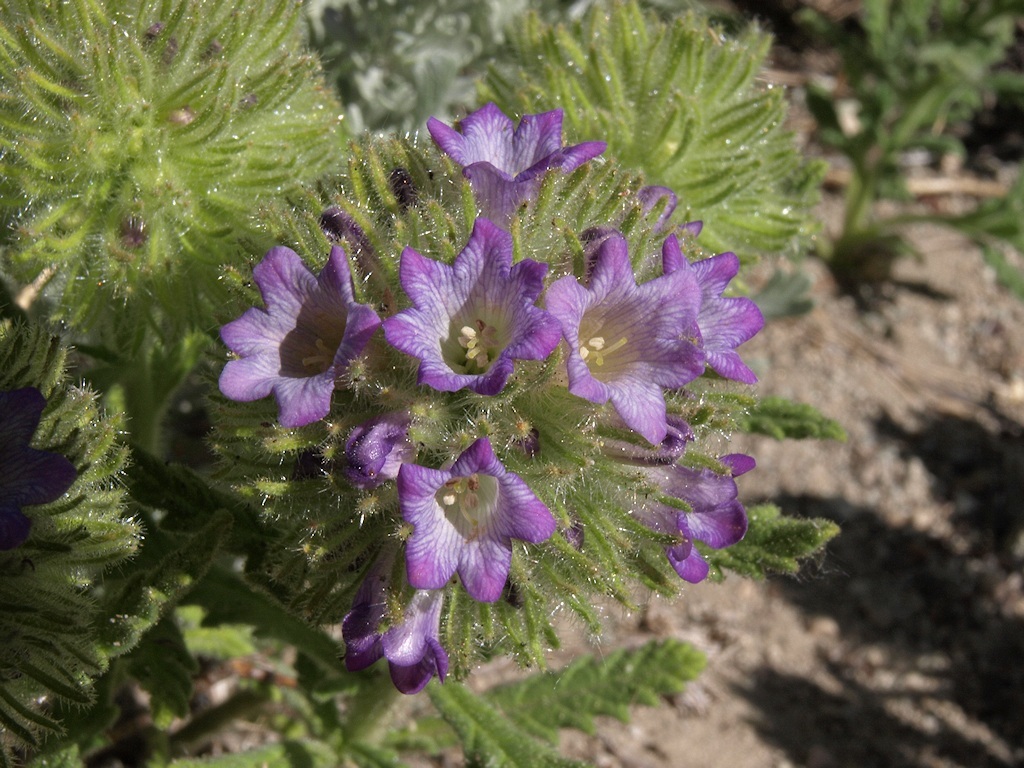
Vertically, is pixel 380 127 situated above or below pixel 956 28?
above

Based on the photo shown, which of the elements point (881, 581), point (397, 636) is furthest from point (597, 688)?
point (881, 581)

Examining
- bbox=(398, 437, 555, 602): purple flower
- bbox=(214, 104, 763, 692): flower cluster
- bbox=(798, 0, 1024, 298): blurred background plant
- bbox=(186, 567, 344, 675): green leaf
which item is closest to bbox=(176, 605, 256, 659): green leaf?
bbox=(186, 567, 344, 675): green leaf

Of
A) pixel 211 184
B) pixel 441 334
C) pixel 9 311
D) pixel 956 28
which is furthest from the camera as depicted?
pixel 956 28

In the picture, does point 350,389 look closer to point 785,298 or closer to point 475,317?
point 475,317

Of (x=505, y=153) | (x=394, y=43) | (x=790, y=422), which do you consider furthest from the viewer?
(x=394, y=43)

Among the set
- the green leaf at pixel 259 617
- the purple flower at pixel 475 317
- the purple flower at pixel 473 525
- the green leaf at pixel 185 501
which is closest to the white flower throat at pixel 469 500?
the purple flower at pixel 473 525

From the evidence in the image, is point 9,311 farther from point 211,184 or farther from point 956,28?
point 956,28

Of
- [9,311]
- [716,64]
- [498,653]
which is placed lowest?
[498,653]

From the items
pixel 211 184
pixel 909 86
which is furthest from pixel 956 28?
pixel 211 184

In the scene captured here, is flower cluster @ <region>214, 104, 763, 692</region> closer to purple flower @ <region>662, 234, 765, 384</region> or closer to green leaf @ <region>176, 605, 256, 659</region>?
purple flower @ <region>662, 234, 765, 384</region>
